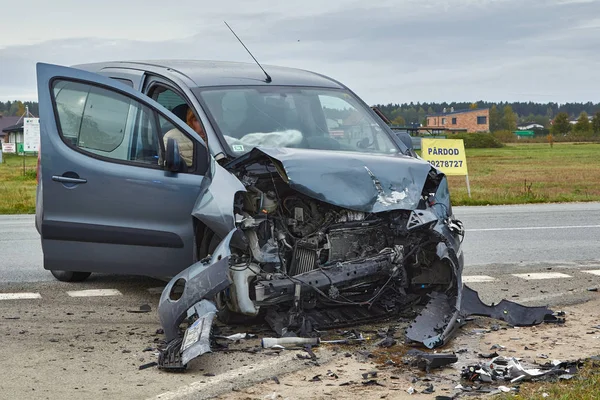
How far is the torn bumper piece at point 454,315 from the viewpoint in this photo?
6.20 meters

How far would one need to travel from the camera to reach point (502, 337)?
21.0ft

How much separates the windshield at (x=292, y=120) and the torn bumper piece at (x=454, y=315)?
4.86 feet

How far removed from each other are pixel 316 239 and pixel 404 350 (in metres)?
1.04

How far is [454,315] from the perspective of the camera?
6398 mm

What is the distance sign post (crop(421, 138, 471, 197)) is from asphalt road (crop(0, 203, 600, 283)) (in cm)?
337

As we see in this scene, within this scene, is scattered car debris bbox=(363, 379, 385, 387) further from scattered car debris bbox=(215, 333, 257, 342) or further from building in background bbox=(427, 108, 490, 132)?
building in background bbox=(427, 108, 490, 132)

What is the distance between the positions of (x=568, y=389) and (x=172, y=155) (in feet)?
11.3

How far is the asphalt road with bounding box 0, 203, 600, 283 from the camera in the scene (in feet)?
32.9

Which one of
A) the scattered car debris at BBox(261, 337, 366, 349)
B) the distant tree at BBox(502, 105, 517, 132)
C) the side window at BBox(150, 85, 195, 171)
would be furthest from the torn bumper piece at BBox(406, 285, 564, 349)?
the distant tree at BBox(502, 105, 517, 132)

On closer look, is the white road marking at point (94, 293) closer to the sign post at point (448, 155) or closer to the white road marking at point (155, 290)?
the white road marking at point (155, 290)

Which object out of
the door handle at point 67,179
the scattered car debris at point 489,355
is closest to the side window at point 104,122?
the door handle at point 67,179

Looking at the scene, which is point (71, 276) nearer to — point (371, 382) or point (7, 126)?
point (371, 382)

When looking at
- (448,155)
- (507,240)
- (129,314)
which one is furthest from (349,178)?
(448,155)

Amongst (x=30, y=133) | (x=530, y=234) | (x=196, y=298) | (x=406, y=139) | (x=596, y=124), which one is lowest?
(x=530, y=234)
